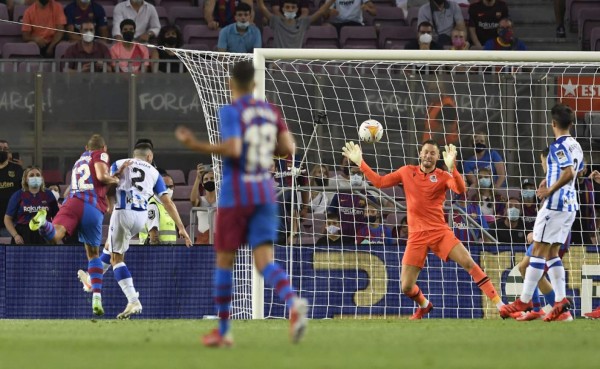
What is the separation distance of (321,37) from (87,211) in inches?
289

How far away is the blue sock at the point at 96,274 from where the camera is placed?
1485 cm

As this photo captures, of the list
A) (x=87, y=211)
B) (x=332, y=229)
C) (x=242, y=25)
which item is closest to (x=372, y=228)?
(x=332, y=229)

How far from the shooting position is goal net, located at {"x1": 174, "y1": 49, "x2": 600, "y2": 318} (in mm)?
16188

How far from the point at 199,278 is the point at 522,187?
4.39 meters

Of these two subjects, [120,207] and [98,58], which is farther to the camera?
[98,58]

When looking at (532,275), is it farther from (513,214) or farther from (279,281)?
(279,281)

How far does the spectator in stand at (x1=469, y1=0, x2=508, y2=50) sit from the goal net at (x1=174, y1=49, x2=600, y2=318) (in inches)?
133

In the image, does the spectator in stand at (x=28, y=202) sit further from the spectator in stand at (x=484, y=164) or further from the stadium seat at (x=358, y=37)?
the stadium seat at (x=358, y=37)

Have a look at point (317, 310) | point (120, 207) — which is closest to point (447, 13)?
point (317, 310)

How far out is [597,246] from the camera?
16.2m

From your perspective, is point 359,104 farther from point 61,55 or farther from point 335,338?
point 335,338

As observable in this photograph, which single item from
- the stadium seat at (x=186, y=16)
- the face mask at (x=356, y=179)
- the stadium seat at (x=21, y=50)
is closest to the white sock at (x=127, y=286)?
the face mask at (x=356, y=179)

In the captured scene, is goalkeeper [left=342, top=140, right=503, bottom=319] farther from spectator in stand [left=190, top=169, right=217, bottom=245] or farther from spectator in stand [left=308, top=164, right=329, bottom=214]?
spectator in stand [left=190, top=169, right=217, bottom=245]

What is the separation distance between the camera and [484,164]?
17.3 metres
